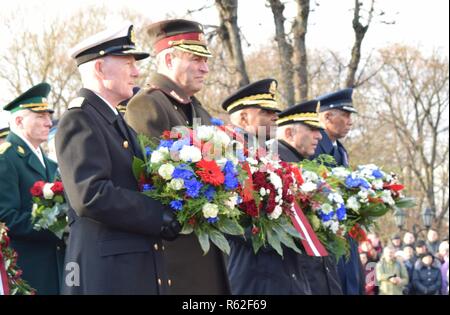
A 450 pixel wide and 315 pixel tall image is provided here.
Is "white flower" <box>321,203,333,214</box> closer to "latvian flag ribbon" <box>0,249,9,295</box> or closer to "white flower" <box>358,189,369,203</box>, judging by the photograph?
"white flower" <box>358,189,369,203</box>

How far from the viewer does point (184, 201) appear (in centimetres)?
523

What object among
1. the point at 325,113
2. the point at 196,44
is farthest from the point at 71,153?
the point at 325,113

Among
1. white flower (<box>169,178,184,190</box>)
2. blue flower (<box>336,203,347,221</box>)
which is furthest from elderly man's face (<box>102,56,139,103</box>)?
blue flower (<box>336,203,347,221</box>)

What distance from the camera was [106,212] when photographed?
4.99 m

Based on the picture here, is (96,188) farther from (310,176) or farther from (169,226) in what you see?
(310,176)

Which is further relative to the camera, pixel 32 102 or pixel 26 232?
pixel 32 102

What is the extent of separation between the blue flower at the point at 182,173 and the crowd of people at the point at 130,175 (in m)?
0.19

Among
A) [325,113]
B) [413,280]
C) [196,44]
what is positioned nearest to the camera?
[196,44]

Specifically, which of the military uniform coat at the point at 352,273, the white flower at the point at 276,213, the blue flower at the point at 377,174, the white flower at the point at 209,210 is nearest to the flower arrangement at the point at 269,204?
the white flower at the point at 276,213

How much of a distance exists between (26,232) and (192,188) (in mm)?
1866

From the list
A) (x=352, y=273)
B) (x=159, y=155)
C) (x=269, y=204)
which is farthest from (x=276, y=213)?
(x=352, y=273)

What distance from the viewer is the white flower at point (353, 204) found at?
7.66 meters
